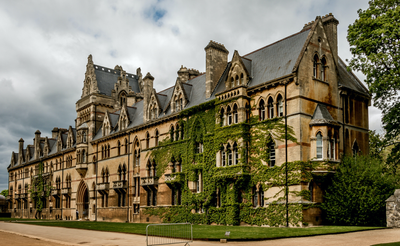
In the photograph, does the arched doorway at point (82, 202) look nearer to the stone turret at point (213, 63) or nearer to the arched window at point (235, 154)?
the stone turret at point (213, 63)

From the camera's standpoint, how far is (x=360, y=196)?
27.9 m

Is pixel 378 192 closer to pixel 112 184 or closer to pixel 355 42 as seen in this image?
pixel 355 42

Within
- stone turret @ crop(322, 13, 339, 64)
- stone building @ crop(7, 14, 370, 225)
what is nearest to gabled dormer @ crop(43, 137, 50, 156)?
stone building @ crop(7, 14, 370, 225)

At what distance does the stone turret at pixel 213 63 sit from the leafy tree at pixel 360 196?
14.5m

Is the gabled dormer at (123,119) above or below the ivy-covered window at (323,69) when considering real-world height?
below

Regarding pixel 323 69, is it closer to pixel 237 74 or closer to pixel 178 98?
pixel 237 74

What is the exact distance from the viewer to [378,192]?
2800 cm

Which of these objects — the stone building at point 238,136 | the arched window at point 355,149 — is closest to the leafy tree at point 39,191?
the stone building at point 238,136

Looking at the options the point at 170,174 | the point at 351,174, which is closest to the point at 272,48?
the point at 351,174

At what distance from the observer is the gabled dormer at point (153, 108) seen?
44.6m

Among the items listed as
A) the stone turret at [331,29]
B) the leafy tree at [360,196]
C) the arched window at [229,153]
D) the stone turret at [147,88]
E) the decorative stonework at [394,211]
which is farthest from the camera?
the stone turret at [147,88]

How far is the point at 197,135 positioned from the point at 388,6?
18.6 m

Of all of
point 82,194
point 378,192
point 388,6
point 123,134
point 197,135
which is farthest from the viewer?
point 82,194

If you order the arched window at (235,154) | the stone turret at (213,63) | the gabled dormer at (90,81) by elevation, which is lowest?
the arched window at (235,154)
